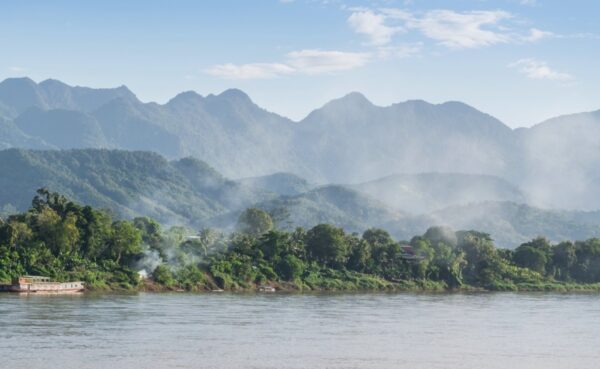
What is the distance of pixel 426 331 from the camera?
69.2 metres

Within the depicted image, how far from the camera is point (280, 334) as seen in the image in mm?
63969

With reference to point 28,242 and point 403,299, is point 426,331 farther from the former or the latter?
point 28,242

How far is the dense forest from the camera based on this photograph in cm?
10694

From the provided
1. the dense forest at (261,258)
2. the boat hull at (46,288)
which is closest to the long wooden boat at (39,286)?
the boat hull at (46,288)

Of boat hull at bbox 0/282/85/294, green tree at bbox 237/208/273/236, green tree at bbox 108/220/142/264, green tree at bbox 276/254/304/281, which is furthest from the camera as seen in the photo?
green tree at bbox 237/208/273/236

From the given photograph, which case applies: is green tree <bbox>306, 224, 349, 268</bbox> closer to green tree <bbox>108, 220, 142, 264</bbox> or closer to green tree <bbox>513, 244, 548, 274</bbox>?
green tree <bbox>108, 220, 142, 264</bbox>

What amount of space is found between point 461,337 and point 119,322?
2508cm

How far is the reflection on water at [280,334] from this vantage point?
51344 millimetres

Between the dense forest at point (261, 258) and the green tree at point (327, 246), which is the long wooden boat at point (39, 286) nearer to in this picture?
the dense forest at point (261, 258)

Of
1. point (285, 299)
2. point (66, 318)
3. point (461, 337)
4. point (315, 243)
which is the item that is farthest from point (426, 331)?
point (315, 243)

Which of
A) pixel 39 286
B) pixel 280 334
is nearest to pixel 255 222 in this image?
pixel 39 286

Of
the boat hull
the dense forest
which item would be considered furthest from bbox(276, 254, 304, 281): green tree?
the boat hull

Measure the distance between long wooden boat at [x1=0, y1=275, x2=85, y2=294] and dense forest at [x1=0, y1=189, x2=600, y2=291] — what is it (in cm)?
249

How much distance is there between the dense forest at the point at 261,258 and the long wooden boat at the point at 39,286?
98.0 inches
